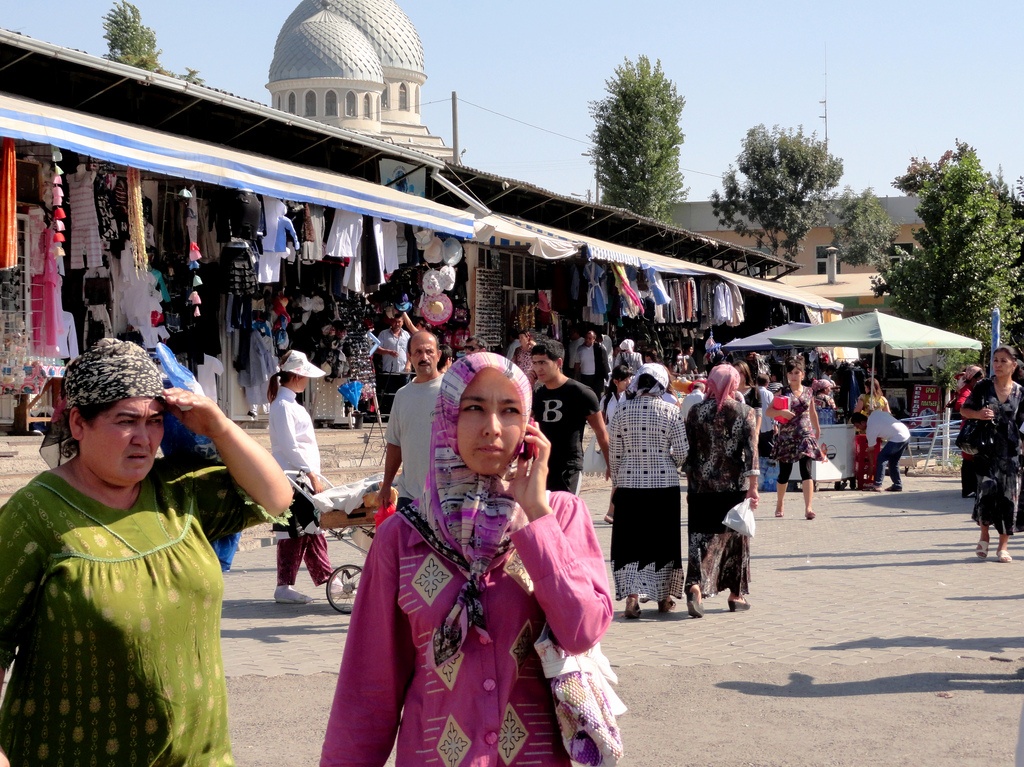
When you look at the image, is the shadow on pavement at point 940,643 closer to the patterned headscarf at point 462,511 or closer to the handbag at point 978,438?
the handbag at point 978,438

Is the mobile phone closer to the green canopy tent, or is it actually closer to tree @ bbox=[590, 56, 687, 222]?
the green canopy tent

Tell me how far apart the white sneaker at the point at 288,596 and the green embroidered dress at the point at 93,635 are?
636 cm

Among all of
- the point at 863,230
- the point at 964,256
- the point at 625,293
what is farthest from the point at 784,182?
the point at 625,293

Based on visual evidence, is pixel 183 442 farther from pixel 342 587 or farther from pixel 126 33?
pixel 126 33

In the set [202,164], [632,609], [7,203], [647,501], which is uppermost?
[202,164]

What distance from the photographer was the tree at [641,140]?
48.1 meters

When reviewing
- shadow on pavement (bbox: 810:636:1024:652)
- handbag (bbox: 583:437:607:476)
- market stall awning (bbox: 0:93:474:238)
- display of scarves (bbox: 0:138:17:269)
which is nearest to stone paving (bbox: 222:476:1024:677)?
shadow on pavement (bbox: 810:636:1024:652)

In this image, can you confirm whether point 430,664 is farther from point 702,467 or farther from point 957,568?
point 957,568

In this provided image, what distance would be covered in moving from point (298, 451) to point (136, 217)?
3.96m

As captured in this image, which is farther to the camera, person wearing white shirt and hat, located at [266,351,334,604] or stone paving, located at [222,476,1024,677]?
person wearing white shirt and hat, located at [266,351,334,604]

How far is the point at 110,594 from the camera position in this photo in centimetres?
292

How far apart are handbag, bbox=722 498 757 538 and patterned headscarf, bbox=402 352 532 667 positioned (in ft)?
21.0

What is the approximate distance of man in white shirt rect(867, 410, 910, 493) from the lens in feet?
62.3

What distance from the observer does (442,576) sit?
8.94ft
